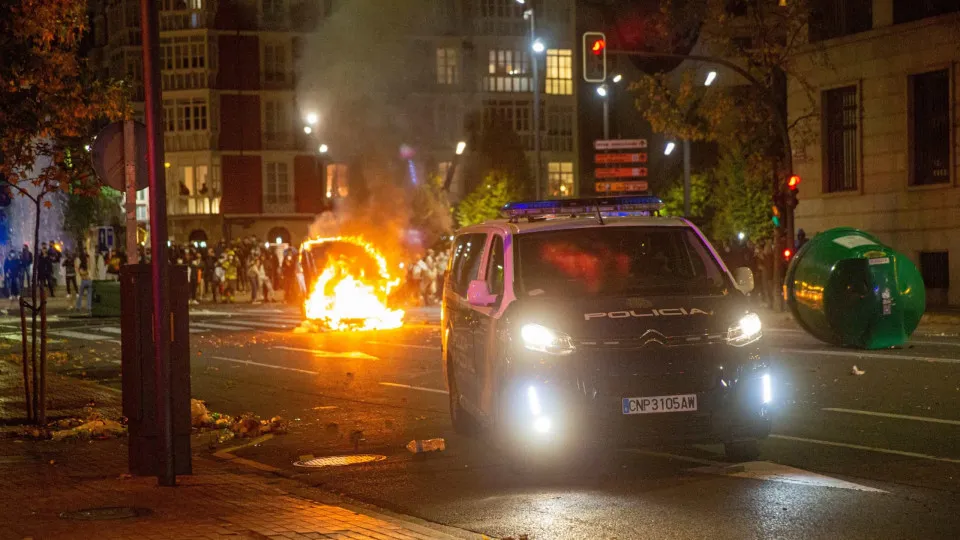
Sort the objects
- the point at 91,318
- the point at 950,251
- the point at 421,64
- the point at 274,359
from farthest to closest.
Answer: the point at 421,64, the point at 91,318, the point at 950,251, the point at 274,359

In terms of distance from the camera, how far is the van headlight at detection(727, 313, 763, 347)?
363 inches

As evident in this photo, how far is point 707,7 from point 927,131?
6345 mm

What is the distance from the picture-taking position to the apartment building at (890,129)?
31.8m

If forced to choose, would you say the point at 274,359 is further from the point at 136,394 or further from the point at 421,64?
the point at 421,64

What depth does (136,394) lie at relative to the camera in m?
9.33

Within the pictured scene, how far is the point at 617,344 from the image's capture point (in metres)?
9.05

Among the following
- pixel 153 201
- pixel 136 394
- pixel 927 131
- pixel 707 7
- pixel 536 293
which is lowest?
pixel 136 394

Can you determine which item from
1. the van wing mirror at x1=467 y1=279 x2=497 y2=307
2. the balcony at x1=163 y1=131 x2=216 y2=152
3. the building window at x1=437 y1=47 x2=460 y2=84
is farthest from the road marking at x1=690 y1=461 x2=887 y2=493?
the balcony at x1=163 y1=131 x2=216 y2=152

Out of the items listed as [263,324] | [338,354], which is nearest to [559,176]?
[263,324]

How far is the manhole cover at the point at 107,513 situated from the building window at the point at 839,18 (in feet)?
95.7

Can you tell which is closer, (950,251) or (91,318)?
(950,251)

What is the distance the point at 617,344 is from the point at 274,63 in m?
67.3

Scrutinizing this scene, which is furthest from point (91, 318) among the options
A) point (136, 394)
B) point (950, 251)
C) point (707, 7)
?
point (136, 394)

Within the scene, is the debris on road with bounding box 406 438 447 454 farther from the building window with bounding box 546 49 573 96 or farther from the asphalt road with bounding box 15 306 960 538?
the building window with bounding box 546 49 573 96
